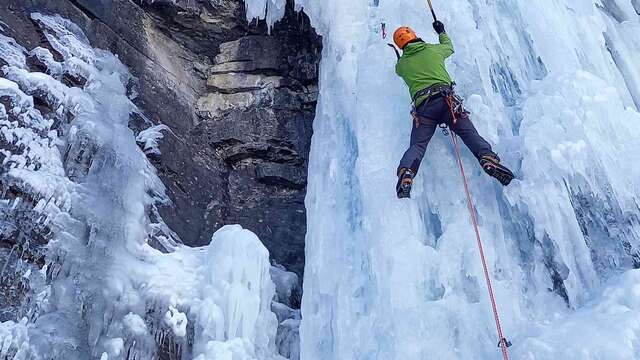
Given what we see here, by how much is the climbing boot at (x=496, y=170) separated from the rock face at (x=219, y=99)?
217 centimetres

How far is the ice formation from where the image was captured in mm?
3920

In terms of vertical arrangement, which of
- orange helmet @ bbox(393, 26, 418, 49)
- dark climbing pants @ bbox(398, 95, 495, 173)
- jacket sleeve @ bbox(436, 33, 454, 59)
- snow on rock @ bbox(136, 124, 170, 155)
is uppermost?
orange helmet @ bbox(393, 26, 418, 49)

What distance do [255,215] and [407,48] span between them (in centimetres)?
217

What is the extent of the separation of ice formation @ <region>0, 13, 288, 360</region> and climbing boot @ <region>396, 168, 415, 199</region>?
3.67ft

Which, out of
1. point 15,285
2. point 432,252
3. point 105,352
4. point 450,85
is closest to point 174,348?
point 105,352

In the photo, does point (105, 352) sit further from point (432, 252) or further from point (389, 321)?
point (432, 252)

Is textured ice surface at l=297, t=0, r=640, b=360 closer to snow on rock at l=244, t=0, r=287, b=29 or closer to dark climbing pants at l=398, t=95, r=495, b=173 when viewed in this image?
dark climbing pants at l=398, t=95, r=495, b=173

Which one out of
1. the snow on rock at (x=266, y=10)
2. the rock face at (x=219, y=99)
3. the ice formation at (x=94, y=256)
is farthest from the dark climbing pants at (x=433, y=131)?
the snow on rock at (x=266, y=10)

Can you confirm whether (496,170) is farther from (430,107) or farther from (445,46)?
(445,46)

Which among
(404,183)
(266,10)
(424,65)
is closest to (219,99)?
(266,10)

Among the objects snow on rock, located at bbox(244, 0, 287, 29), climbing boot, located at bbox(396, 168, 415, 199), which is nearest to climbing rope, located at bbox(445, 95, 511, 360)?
climbing boot, located at bbox(396, 168, 415, 199)

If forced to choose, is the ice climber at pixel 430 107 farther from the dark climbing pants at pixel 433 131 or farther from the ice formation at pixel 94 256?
the ice formation at pixel 94 256

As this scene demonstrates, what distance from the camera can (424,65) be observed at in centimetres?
467

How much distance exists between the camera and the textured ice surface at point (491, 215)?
145 inches
